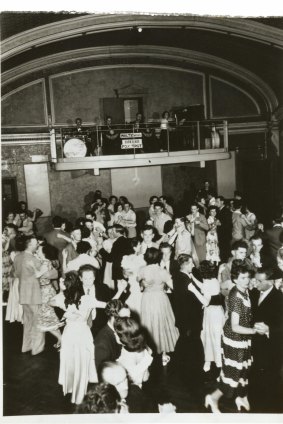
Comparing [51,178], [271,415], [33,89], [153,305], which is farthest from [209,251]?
[33,89]

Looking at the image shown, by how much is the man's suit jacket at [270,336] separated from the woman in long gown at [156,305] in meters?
1.05

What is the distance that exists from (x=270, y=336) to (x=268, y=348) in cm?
16

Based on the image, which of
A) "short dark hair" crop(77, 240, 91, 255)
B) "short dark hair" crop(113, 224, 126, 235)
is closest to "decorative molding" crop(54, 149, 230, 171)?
"short dark hair" crop(113, 224, 126, 235)

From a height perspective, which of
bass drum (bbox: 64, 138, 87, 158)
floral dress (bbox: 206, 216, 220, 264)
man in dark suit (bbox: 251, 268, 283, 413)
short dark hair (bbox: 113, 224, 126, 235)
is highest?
bass drum (bbox: 64, 138, 87, 158)

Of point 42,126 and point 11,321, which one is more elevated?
point 42,126

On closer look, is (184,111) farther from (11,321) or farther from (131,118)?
(11,321)

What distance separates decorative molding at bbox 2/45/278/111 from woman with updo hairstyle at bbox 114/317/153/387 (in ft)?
29.7

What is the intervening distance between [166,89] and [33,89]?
4.00 metres

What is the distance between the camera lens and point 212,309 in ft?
15.3

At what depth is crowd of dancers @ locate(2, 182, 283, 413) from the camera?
12.6ft

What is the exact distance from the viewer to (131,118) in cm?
1280

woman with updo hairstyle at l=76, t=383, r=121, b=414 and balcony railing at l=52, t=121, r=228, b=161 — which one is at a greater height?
balcony railing at l=52, t=121, r=228, b=161

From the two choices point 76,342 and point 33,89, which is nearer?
point 76,342

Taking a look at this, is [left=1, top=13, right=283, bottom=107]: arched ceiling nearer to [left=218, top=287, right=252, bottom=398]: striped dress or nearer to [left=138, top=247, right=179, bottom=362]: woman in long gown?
[left=138, top=247, right=179, bottom=362]: woman in long gown
